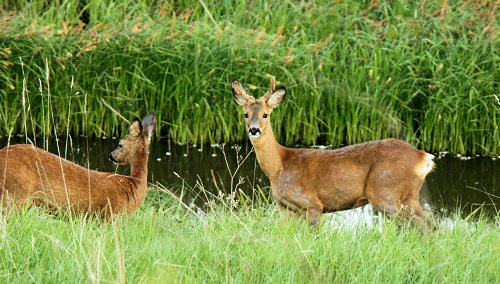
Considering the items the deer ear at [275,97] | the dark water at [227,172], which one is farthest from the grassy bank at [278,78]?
the deer ear at [275,97]

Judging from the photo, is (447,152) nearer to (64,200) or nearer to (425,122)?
(425,122)

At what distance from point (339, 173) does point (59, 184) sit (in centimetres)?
185

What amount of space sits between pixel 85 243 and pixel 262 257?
0.85m

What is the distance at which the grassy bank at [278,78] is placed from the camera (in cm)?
1127

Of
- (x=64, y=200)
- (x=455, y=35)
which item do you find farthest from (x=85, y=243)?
(x=455, y=35)

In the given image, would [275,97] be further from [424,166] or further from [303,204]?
[424,166]

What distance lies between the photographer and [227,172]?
1035cm

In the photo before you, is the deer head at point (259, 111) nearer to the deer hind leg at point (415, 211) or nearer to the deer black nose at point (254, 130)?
the deer black nose at point (254, 130)

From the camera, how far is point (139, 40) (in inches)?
467

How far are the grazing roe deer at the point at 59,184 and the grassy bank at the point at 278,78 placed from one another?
4116 mm

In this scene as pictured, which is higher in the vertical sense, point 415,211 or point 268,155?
point 268,155

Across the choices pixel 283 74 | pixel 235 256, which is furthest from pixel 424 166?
pixel 283 74

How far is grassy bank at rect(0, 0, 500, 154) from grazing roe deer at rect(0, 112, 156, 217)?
13.5 ft

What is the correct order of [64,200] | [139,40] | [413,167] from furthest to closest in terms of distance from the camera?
[139,40], [413,167], [64,200]
